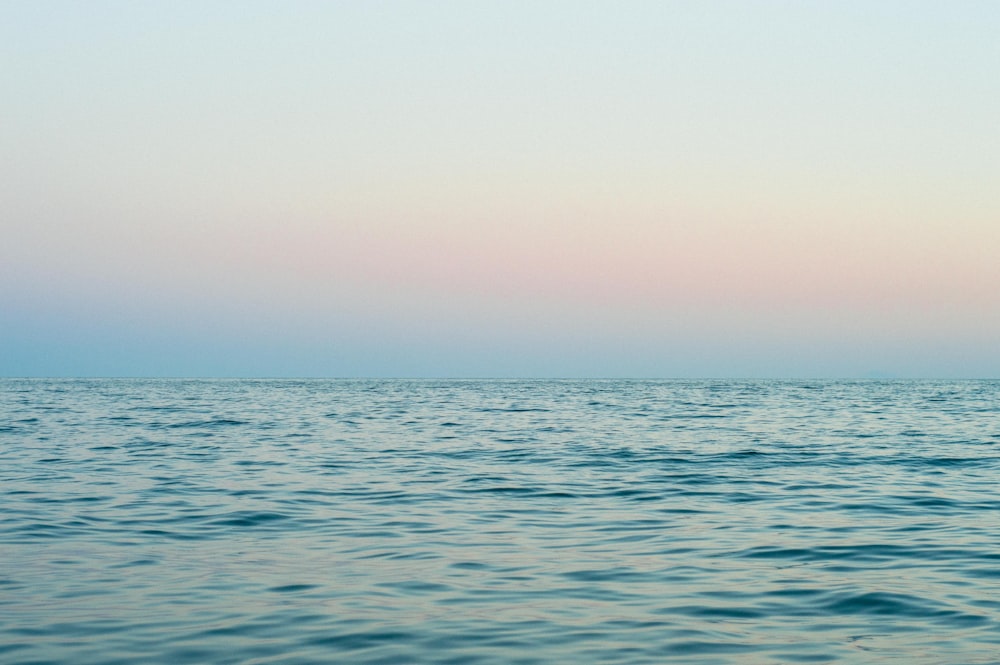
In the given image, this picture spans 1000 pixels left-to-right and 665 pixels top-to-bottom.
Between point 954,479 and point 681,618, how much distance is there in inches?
555

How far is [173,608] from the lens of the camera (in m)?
9.63

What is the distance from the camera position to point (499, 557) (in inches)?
494

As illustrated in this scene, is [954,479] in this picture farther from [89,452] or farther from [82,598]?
[89,452]

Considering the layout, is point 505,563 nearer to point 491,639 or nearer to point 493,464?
point 491,639

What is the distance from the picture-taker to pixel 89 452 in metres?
27.5

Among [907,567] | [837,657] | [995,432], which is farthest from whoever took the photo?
[995,432]

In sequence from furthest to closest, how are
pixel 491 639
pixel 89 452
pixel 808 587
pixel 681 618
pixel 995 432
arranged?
pixel 995 432
pixel 89 452
pixel 808 587
pixel 681 618
pixel 491 639

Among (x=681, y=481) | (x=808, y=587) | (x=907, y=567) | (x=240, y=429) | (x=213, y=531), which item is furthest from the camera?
(x=240, y=429)

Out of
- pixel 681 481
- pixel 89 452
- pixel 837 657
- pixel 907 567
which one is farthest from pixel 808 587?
pixel 89 452

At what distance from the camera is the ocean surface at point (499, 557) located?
28.2 feet

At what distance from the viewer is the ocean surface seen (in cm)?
861

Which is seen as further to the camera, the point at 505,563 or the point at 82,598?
the point at 505,563

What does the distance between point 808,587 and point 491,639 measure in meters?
3.79

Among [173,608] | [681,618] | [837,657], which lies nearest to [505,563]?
[681,618]
